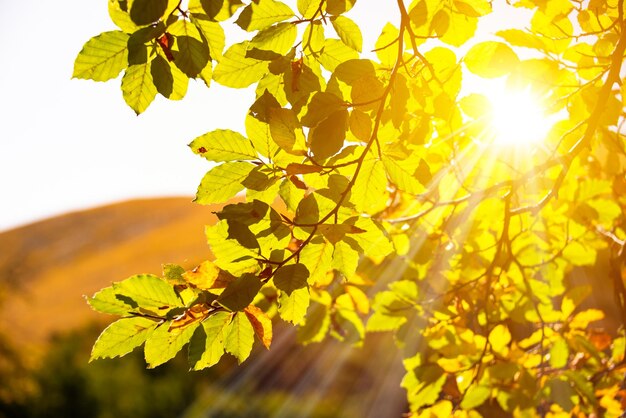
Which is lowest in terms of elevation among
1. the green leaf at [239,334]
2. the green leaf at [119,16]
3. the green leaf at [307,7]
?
the green leaf at [239,334]

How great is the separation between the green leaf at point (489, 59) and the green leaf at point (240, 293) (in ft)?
2.92

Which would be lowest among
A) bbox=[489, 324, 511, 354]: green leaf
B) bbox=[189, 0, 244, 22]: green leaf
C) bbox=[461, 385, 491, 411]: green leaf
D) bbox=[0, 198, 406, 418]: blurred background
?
bbox=[0, 198, 406, 418]: blurred background

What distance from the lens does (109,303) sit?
3.06ft

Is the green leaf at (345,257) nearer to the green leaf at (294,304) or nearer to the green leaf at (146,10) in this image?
the green leaf at (294,304)

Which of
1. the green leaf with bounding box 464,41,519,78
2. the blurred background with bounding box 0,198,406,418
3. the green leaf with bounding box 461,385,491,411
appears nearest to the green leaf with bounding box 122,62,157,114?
the green leaf with bounding box 464,41,519,78

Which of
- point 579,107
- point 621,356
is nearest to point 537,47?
point 579,107

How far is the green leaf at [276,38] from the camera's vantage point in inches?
38.6

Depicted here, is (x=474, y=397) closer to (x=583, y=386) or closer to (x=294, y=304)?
(x=583, y=386)

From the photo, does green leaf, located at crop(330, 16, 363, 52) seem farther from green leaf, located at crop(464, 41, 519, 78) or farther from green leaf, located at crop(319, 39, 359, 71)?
green leaf, located at crop(464, 41, 519, 78)

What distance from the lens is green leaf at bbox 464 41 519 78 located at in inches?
53.5

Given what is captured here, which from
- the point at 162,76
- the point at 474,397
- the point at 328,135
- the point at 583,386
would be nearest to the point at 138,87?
the point at 162,76

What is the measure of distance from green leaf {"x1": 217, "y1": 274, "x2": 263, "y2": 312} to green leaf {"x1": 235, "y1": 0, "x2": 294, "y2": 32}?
1.59 ft

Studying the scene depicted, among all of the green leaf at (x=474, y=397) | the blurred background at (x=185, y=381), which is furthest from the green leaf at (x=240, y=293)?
the blurred background at (x=185, y=381)

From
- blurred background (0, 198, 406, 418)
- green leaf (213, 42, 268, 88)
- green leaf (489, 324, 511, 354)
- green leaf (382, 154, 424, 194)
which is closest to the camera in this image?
green leaf (213, 42, 268, 88)
